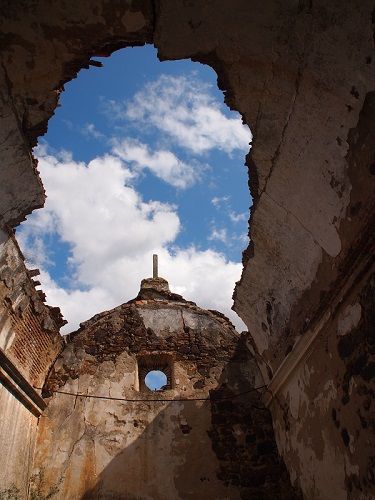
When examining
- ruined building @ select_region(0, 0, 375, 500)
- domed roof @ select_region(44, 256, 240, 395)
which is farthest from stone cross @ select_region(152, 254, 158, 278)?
ruined building @ select_region(0, 0, 375, 500)

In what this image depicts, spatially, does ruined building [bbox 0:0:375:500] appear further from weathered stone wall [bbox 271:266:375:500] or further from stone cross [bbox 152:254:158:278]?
stone cross [bbox 152:254:158:278]

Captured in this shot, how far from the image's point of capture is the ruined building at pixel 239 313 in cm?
302

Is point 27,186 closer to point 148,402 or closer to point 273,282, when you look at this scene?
point 273,282

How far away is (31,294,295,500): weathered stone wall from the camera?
5.95m

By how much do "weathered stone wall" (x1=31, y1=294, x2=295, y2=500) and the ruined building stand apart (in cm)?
2

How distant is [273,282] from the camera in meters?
4.98

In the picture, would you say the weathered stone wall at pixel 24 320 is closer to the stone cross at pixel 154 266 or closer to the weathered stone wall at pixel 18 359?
the weathered stone wall at pixel 18 359

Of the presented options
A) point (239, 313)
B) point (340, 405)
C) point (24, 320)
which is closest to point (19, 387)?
point (24, 320)

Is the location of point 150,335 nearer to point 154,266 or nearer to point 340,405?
point 154,266

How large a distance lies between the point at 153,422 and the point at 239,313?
2.28 metres

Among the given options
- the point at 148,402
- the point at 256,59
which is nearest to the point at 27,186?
the point at 256,59

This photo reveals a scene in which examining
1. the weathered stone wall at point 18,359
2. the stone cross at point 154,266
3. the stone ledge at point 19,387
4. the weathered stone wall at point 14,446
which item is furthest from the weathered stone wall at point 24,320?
the stone cross at point 154,266

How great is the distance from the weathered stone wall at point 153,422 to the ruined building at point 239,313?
0.02 m

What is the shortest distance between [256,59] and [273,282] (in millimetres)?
2648
